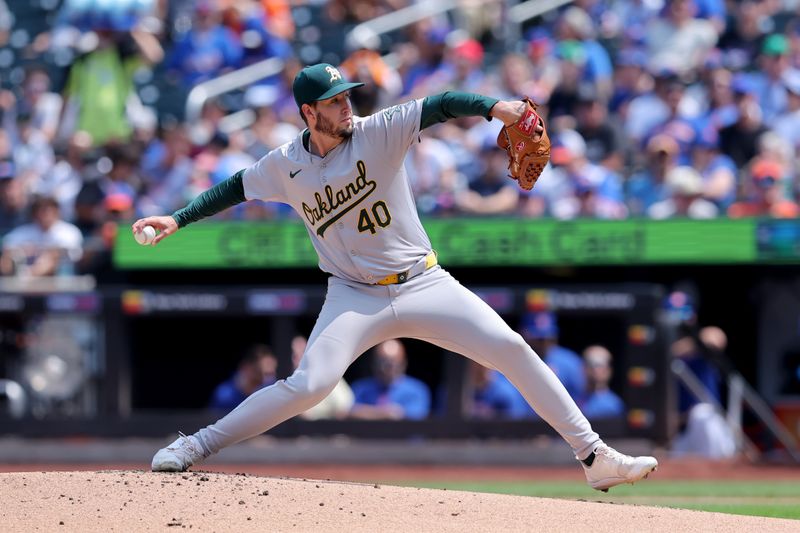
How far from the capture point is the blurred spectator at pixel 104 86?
13.2 metres

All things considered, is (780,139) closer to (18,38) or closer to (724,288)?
(724,288)

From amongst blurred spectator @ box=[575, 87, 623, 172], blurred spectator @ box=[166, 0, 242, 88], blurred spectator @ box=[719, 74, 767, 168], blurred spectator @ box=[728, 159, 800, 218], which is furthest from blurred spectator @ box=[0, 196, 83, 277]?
blurred spectator @ box=[719, 74, 767, 168]

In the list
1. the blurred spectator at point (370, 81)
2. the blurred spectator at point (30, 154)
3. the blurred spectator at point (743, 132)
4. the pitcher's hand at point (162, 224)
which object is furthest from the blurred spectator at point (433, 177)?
the pitcher's hand at point (162, 224)

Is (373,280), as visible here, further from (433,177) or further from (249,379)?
(433,177)

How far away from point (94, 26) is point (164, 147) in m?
1.83

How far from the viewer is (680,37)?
12.6 metres

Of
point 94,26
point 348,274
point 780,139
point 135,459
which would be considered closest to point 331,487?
point 348,274

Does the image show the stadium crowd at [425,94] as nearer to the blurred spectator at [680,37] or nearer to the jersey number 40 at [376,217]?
the blurred spectator at [680,37]

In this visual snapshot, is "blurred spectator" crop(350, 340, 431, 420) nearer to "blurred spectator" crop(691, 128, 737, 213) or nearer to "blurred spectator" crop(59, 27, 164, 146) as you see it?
"blurred spectator" crop(691, 128, 737, 213)

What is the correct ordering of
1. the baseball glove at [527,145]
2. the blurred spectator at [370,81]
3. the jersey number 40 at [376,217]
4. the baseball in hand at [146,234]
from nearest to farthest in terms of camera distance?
the baseball glove at [527,145] → the jersey number 40 at [376,217] → the baseball in hand at [146,234] → the blurred spectator at [370,81]

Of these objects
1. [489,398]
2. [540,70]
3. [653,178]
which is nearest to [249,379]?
[489,398]

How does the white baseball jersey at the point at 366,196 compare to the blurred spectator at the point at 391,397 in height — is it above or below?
above

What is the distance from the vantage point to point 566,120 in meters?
11.7

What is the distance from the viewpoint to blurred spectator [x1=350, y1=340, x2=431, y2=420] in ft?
34.6
